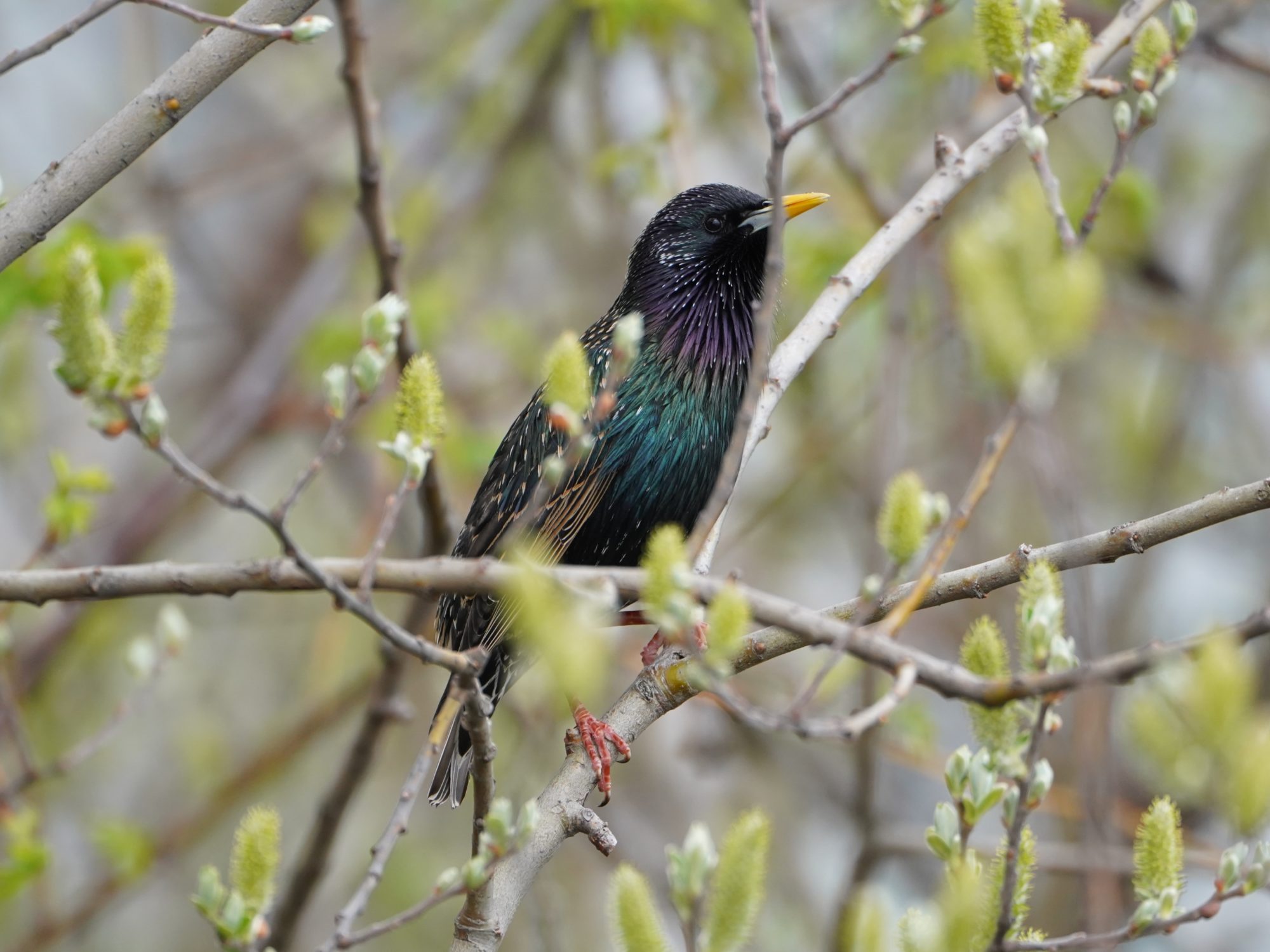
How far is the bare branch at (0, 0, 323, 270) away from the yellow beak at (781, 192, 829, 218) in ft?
5.76

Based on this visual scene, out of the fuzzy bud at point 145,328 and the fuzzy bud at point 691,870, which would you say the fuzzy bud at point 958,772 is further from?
the fuzzy bud at point 145,328

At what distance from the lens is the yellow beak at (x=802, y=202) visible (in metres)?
3.87

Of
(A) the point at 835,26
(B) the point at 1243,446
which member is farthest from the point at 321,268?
(B) the point at 1243,446

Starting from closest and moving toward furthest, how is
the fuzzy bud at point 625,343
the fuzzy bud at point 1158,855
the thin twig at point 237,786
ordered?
1. the fuzzy bud at point 1158,855
2. the fuzzy bud at point 625,343
3. the thin twig at point 237,786

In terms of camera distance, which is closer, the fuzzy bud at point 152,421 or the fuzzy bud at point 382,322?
the fuzzy bud at point 152,421

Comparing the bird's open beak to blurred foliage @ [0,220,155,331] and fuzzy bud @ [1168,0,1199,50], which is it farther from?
blurred foliage @ [0,220,155,331]

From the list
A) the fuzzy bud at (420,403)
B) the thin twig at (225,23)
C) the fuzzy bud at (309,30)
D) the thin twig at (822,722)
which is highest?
the fuzzy bud at (309,30)

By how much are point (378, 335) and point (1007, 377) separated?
90 centimetres

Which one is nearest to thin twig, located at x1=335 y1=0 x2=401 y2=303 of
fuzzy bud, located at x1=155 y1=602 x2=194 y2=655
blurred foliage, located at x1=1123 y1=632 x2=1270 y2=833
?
fuzzy bud, located at x1=155 y1=602 x2=194 y2=655

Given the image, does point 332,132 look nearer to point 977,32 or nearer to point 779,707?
point 779,707

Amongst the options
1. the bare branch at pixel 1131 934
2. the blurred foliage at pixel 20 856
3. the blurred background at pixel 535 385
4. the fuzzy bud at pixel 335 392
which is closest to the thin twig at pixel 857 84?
the fuzzy bud at pixel 335 392

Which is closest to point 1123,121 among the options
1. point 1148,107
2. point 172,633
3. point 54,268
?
point 1148,107

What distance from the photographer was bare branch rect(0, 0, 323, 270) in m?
2.36

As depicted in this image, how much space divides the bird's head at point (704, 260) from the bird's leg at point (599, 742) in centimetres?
132
